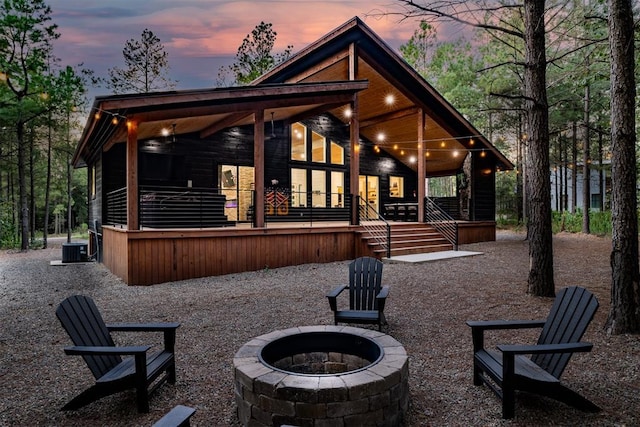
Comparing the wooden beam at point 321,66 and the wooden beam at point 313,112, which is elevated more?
the wooden beam at point 321,66

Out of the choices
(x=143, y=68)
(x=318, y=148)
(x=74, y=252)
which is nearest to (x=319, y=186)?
(x=318, y=148)

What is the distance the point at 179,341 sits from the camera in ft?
14.3

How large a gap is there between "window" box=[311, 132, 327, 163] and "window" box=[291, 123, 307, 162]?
0.38 meters

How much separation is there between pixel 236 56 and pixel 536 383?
28437 mm

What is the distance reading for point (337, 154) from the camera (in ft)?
52.0

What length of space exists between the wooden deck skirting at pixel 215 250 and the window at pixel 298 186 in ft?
13.7

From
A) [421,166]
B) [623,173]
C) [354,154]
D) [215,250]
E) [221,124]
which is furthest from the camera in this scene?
[421,166]

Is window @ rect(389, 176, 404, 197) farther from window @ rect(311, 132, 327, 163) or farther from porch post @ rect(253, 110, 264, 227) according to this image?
porch post @ rect(253, 110, 264, 227)

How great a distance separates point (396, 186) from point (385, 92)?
19.4 ft

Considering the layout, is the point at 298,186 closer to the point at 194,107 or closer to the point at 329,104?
the point at 329,104

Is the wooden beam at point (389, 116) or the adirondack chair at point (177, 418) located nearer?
the adirondack chair at point (177, 418)

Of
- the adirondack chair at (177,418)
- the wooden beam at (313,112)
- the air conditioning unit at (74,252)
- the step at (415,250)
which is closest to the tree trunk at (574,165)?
the step at (415,250)

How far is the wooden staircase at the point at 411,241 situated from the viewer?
10469mm

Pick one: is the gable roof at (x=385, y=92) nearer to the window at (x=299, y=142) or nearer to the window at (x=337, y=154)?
the window at (x=337, y=154)
